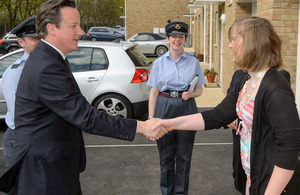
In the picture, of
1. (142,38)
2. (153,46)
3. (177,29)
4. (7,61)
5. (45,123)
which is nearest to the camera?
(45,123)

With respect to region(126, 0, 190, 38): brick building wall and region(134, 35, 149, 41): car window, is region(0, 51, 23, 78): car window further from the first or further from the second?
region(126, 0, 190, 38): brick building wall

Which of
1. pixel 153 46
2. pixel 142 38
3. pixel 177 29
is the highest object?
pixel 177 29

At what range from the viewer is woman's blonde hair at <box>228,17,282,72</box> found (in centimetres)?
219

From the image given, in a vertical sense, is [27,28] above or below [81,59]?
above

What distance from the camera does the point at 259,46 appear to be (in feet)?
7.18

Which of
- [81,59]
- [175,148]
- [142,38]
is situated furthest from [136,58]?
[142,38]

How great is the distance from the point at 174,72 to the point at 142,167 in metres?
1.86

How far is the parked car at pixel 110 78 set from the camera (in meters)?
7.42

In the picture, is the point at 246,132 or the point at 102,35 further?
the point at 102,35

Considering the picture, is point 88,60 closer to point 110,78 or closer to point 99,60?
point 99,60

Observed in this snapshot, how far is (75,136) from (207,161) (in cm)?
340

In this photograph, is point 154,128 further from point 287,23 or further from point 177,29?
point 287,23

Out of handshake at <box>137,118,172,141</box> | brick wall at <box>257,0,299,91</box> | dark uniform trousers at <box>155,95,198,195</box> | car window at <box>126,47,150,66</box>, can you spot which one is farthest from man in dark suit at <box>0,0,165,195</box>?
car window at <box>126,47,150,66</box>

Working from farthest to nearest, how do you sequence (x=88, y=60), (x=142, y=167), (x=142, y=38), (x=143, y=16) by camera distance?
1. (x=143, y=16)
2. (x=142, y=38)
3. (x=88, y=60)
4. (x=142, y=167)
